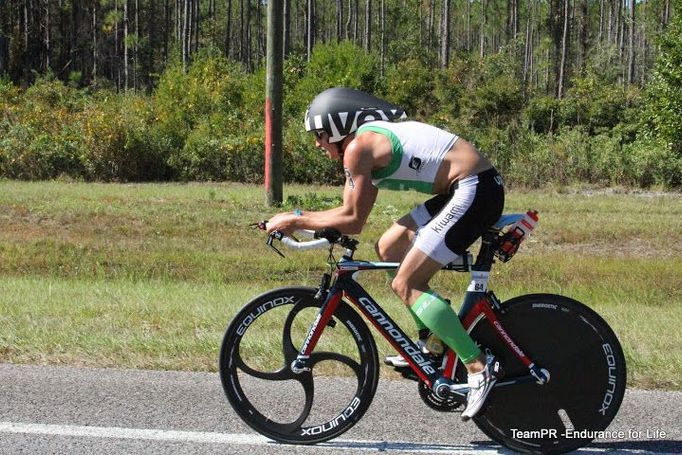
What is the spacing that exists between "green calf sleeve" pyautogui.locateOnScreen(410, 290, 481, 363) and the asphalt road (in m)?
0.54

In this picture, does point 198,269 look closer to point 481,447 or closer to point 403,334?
point 403,334

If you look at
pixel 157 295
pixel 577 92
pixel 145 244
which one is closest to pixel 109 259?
pixel 145 244

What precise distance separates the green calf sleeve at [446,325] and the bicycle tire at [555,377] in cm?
17

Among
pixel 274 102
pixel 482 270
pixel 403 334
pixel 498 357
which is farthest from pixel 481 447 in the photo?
pixel 274 102

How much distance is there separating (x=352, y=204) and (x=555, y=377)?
55.2 inches

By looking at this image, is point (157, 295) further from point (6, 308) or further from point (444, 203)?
point (444, 203)

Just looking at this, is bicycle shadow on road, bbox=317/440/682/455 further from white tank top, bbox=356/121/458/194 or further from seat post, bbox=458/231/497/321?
white tank top, bbox=356/121/458/194

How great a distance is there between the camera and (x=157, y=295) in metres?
9.65

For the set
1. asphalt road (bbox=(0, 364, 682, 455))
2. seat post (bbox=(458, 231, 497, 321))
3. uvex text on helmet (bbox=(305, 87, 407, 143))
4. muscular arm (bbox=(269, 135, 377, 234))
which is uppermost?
uvex text on helmet (bbox=(305, 87, 407, 143))

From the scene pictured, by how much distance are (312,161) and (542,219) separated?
32.9ft

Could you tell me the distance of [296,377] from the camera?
4906 millimetres

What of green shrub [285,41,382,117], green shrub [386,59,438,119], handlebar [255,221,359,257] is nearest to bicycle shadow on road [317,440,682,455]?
handlebar [255,221,359,257]

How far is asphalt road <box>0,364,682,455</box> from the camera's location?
4762 mm

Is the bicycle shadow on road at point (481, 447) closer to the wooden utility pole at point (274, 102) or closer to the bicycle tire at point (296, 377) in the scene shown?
the bicycle tire at point (296, 377)
